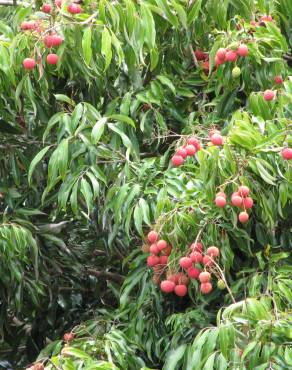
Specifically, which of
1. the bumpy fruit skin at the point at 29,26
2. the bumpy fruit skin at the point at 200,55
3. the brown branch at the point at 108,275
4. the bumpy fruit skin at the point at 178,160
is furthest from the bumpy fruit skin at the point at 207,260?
the brown branch at the point at 108,275

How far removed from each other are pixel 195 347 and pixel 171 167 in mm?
823

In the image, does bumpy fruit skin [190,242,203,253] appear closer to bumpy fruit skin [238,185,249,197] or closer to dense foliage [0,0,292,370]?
dense foliage [0,0,292,370]

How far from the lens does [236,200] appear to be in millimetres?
2969

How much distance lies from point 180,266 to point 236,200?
0.34 meters

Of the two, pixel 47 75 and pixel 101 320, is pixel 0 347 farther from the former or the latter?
pixel 47 75

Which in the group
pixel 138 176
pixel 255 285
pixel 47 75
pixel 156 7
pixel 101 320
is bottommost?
pixel 101 320

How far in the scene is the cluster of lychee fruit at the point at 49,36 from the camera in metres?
3.30

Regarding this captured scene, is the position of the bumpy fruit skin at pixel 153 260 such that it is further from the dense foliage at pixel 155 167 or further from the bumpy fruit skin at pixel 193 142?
the bumpy fruit skin at pixel 193 142

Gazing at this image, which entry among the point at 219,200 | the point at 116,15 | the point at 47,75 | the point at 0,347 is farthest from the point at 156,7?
the point at 0,347

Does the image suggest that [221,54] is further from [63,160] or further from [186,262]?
[186,262]

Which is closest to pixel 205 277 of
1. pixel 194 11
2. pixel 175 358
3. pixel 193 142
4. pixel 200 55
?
pixel 175 358

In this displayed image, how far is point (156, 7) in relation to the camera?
134 inches

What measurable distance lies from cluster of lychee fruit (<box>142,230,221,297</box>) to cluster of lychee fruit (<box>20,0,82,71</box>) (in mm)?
663

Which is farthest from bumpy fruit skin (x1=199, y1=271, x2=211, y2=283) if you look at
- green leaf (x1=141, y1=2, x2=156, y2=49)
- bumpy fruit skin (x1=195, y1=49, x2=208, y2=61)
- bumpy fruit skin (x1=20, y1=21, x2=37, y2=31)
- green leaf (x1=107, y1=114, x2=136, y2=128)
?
bumpy fruit skin (x1=195, y1=49, x2=208, y2=61)
